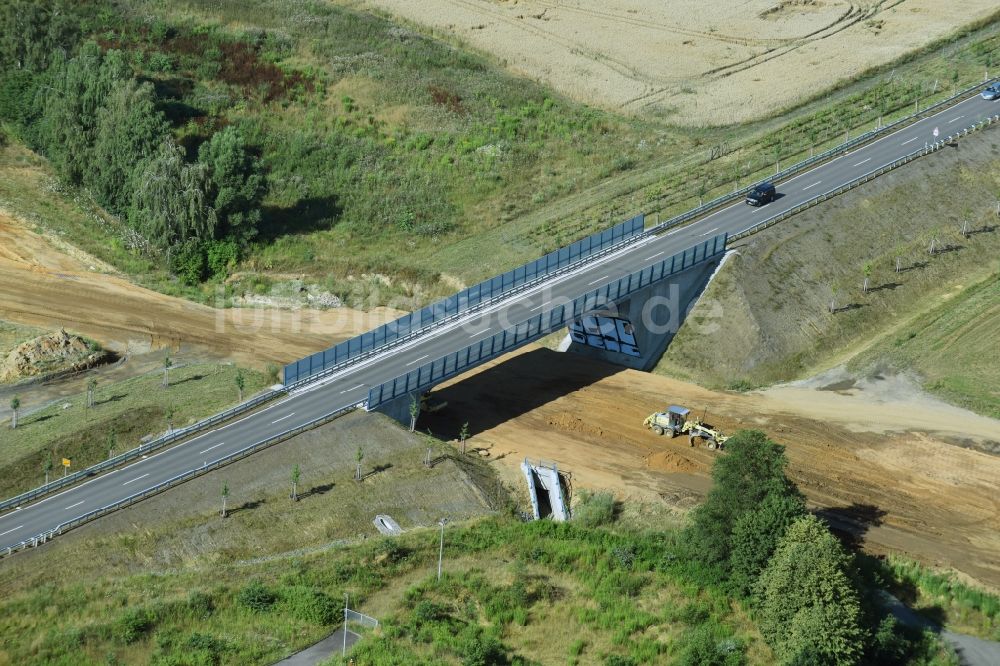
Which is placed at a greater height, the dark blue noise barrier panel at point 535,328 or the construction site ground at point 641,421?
the dark blue noise barrier panel at point 535,328

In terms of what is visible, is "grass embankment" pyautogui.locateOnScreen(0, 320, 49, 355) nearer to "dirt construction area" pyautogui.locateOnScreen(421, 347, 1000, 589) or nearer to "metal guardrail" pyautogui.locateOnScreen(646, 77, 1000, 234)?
"dirt construction area" pyautogui.locateOnScreen(421, 347, 1000, 589)

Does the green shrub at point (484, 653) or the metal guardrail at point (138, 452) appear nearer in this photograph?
the green shrub at point (484, 653)

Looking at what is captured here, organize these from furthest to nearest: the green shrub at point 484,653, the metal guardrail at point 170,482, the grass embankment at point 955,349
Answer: the grass embankment at point 955,349, the metal guardrail at point 170,482, the green shrub at point 484,653

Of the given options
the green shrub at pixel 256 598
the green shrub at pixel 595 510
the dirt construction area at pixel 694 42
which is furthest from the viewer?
the dirt construction area at pixel 694 42

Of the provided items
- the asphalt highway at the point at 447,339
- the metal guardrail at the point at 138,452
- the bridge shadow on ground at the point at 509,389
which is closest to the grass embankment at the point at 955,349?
the asphalt highway at the point at 447,339

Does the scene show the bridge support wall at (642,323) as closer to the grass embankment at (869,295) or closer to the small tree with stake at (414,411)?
the grass embankment at (869,295)

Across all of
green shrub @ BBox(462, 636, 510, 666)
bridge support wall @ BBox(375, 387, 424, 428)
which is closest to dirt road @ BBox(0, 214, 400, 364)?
bridge support wall @ BBox(375, 387, 424, 428)

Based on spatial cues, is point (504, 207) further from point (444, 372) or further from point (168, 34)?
point (168, 34)
